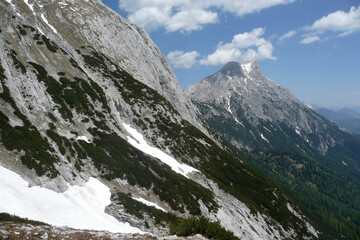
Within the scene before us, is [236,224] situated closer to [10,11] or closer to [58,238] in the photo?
[58,238]

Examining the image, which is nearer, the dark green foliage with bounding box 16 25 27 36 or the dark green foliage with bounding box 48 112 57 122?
the dark green foliage with bounding box 48 112 57 122

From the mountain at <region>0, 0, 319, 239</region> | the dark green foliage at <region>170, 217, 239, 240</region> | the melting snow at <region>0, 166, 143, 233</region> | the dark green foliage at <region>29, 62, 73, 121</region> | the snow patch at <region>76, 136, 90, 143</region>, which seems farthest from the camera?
the dark green foliage at <region>29, 62, 73, 121</region>

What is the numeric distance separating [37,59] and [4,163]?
38.9 m

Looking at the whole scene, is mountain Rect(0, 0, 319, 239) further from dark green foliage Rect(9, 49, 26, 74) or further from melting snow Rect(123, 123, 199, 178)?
melting snow Rect(123, 123, 199, 178)

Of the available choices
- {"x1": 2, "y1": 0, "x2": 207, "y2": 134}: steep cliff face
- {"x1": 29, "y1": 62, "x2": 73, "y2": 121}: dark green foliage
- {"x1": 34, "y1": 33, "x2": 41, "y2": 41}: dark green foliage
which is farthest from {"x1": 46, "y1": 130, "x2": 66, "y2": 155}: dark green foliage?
{"x1": 2, "y1": 0, "x2": 207, "y2": 134}: steep cliff face

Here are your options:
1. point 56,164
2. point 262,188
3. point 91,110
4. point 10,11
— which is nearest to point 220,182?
point 262,188

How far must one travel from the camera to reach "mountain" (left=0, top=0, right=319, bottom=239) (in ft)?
102

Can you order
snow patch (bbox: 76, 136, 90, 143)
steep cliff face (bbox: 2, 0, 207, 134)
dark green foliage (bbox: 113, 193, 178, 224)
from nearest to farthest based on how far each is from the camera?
dark green foliage (bbox: 113, 193, 178, 224), snow patch (bbox: 76, 136, 90, 143), steep cliff face (bbox: 2, 0, 207, 134)

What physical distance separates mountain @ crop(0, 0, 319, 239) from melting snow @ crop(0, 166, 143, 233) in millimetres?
137

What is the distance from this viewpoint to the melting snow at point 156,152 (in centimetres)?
6138

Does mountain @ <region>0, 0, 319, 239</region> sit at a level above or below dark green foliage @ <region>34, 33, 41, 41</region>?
below

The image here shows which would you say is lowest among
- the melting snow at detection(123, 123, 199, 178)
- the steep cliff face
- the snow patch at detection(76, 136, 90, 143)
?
the melting snow at detection(123, 123, 199, 178)

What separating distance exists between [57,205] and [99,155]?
17393 millimetres

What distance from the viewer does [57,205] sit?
29.5 metres
